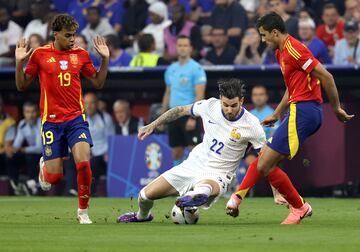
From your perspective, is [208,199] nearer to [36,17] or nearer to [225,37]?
[225,37]

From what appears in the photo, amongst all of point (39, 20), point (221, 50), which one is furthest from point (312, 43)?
point (39, 20)

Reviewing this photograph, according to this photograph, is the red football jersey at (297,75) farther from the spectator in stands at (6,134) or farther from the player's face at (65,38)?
the spectator in stands at (6,134)

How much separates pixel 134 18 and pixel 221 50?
9.55 ft

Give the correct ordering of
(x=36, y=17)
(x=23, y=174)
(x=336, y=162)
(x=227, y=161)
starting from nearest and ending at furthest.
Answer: (x=227, y=161), (x=336, y=162), (x=23, y=174), (x=36, y=17)

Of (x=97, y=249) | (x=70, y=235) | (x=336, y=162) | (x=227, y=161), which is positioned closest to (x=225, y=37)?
(x=336, y=162)

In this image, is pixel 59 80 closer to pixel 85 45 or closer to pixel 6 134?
pixel 85 45

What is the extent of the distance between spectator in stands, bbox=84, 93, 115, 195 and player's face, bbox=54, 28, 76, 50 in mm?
7685

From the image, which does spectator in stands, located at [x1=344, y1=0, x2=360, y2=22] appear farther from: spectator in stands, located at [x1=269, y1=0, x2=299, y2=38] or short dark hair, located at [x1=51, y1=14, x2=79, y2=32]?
short dark hair, located at [x1=51, y1=14, x2=79, y2=32]

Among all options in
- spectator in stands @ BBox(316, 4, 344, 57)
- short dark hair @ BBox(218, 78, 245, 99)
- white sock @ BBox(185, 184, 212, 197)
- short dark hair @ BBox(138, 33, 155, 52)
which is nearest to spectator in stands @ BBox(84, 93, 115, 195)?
short dark hair @ BBox(138, 33, 155, 52)

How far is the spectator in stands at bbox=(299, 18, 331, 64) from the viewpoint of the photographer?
18188 millimetres

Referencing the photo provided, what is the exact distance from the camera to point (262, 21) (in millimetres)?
11383

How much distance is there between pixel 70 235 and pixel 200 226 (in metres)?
1.71

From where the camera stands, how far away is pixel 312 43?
59.9 ft

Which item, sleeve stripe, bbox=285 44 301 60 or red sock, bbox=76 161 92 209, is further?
red sock, bbox=76 161 92 209
